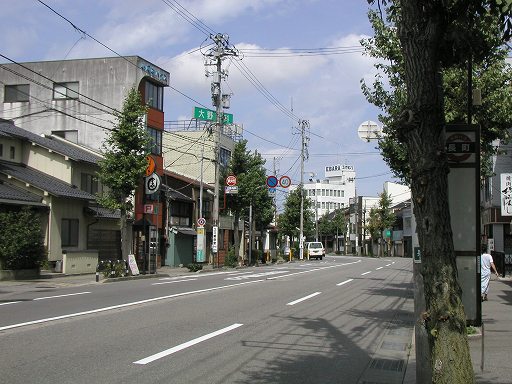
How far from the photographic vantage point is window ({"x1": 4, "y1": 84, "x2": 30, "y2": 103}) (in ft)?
131

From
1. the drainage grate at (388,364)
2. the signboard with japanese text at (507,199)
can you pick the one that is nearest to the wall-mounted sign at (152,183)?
the signboard with japanese text at (507,199)

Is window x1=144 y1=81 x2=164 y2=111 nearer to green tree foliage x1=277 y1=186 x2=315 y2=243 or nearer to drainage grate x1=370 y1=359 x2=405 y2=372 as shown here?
green tree foliage x1=277 y1=186 x2=315 y2=243

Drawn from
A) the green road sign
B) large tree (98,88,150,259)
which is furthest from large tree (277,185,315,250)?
large tree (98,88,150,259)

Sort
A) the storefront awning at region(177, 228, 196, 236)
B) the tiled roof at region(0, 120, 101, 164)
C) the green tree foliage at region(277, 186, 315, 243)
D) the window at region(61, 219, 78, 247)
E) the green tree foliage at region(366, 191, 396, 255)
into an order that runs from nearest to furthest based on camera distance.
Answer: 1. the window at region(61, 219, 78, 247)
2. the tiled roof at region(0, 120, 101, 164)
3. the storefront awning at region(177, 228, 196, 236)
4. the green tree foliage at region(277, 186, 315, 243)
5. the green tree foliage at region(366, 191, 396, 255)

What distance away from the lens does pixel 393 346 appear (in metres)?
9.63

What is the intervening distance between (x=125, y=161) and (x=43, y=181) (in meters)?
5.44

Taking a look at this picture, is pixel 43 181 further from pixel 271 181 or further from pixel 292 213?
pixel 292 213

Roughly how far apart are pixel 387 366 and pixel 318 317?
198 inches

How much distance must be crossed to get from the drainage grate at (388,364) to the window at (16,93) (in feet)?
125

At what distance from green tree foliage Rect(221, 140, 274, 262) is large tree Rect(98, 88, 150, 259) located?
54.2 feet

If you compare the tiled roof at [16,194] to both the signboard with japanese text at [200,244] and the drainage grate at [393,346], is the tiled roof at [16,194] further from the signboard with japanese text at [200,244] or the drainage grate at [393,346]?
the drainage grate at [393,346]

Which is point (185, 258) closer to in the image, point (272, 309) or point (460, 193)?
point (272, 309)

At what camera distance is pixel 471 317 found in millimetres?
7695

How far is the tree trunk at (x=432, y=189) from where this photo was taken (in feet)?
12.1
